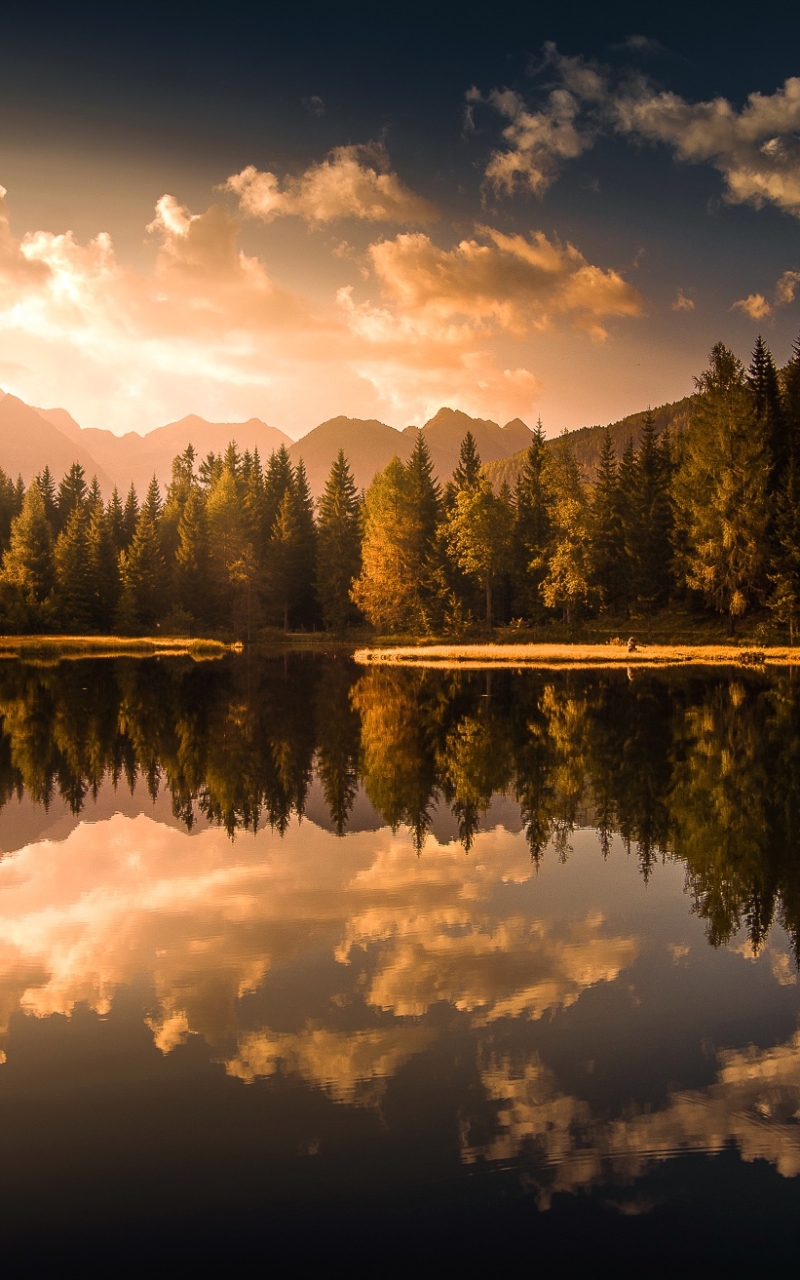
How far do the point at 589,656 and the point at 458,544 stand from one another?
21.8 metres

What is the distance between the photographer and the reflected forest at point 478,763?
11531mm

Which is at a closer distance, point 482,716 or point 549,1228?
point 549,1228

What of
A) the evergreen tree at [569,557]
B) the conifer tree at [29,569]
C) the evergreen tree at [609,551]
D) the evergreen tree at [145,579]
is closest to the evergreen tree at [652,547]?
the evergreen tree at [609,551]

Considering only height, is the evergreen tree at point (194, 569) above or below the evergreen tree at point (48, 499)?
below

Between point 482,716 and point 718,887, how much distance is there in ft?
54.0

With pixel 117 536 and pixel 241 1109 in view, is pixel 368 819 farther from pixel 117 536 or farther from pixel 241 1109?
pixel 117 536

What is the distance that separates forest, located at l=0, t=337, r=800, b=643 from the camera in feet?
206

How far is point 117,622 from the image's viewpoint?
310 ft

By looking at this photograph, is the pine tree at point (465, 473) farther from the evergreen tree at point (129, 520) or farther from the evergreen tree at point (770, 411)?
the evergreen tree at point (129, 520)

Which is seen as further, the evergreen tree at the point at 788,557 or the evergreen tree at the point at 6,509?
the evergreen tree at the point at 6,509

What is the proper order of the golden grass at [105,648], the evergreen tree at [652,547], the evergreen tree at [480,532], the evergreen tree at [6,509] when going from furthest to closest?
1. the evergreen tree at [6,509]
2. the evergreen tree at [480,532]
3. the evergreen tree at [652,547]
4. the golden grass at [105,648]

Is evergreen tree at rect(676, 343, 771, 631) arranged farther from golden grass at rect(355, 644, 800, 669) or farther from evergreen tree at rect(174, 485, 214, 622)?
evergreen tree at rect(174, 485, 214, 622)

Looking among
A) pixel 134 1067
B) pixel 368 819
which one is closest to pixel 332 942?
pixel 134 1067

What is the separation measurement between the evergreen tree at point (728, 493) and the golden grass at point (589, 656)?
5.08m
